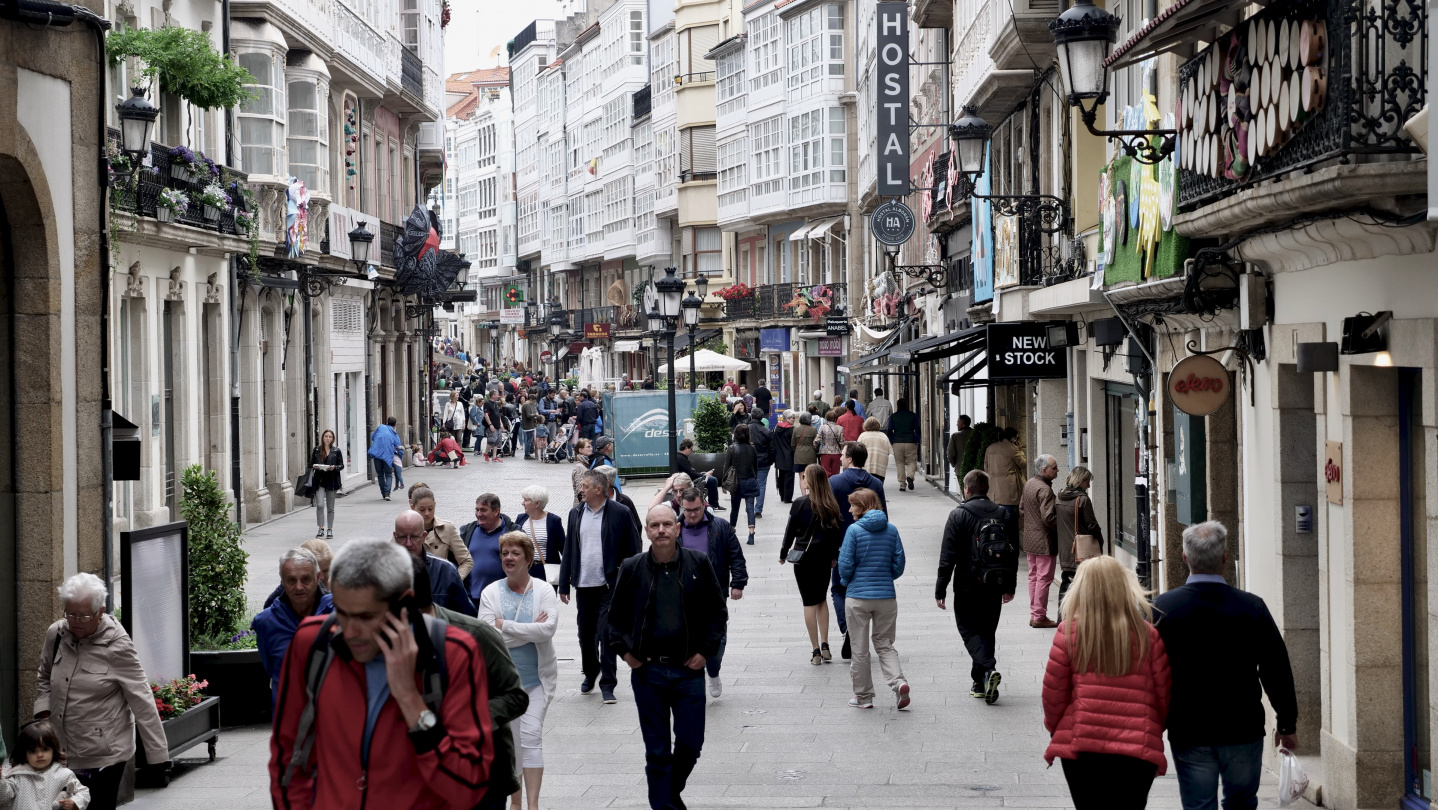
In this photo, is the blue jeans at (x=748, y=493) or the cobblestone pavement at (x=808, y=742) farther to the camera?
the blue jeans at (x=748, y=493)

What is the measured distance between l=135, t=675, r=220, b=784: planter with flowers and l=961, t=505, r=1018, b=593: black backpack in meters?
5.27

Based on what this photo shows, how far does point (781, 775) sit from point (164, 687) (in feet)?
12.4

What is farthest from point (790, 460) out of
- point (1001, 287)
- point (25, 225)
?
point (25, 225)

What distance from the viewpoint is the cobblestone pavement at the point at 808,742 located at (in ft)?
34.3

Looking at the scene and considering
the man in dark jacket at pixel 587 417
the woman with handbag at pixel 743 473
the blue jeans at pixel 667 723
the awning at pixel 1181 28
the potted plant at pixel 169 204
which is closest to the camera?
the blue jeans at pixel 667 723

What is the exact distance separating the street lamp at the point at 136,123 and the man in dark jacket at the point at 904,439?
17.4m

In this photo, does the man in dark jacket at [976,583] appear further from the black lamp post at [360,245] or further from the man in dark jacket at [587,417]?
the man in dark jacket at [587,417]

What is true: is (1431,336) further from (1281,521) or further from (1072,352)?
(1072,352)

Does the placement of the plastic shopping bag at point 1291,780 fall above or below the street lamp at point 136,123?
below

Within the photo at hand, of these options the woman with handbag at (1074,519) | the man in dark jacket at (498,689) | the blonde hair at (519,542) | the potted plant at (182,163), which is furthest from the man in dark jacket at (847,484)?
the potted plant at (182,163)

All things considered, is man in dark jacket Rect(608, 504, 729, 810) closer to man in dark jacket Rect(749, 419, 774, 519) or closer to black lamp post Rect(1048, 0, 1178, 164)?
black lamp post Rect(1048, 0, 1178, 164)

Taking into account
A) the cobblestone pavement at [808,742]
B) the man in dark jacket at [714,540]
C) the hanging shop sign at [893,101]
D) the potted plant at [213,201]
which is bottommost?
the cobblestone pavement at [808,742]

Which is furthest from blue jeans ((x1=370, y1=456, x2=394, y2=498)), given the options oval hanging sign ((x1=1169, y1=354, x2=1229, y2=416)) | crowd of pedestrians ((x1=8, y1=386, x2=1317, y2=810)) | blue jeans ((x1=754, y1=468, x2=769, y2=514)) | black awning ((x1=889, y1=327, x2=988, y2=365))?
oval hanging sign ((x1=1169, y1=354, x2=1229, y2=416))

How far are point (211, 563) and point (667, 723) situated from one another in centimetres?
462
